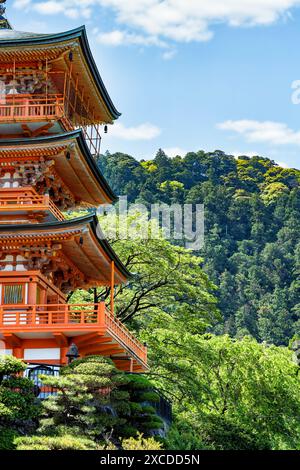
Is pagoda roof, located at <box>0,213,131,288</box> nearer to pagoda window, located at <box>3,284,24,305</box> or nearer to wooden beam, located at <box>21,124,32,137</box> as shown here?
pagoda window, located at <box>3,284,24,305</box>

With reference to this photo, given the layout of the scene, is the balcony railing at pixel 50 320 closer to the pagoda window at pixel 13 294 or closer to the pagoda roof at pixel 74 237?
the pagoda window at pixel 13 294

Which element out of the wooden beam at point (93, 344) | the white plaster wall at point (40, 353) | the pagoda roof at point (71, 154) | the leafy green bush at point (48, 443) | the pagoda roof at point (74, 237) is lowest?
the leafy green bush at point (48, 443)

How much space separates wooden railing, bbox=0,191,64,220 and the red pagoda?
0.15 ft

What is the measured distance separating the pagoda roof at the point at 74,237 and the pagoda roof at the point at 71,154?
303 centimetres

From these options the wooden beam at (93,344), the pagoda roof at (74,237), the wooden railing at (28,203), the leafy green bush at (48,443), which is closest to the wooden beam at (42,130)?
the wooden railing at (28,203)

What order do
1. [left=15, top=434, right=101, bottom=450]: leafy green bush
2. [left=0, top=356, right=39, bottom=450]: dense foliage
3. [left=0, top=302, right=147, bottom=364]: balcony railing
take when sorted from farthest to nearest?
[left=0, top=302, right=147, bottom=364]: balcony railing < [left=0, top=356, right=39, bottom=450]: dense foliage < [left=15, top=434, right=101, bottom=450]: leafy green bush

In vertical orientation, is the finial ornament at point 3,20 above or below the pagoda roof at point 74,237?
above

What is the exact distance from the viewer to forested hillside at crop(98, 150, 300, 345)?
10893 centimetres

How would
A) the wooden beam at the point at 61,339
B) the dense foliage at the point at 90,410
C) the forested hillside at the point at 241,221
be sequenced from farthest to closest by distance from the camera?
the forested hillside at the point at 241,221 < the wooden beam at the point at 61,339 < the dense foliage at the point at 90,410

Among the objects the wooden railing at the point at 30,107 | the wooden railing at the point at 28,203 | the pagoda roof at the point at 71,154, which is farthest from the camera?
the wooden railing at the point at 30,107

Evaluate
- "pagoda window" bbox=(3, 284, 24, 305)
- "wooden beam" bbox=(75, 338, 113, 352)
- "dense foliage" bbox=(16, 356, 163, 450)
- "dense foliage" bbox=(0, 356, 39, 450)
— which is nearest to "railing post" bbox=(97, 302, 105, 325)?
"wooden beam" bbox=(75, 338, 113, 352)

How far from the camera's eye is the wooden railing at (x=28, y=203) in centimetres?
3678

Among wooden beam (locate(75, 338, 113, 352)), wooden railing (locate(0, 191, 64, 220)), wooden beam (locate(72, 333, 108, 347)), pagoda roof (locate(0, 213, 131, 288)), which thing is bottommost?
wooden beam (locate(75, 338, 113, 352))

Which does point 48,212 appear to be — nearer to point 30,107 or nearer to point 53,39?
point 30,107
